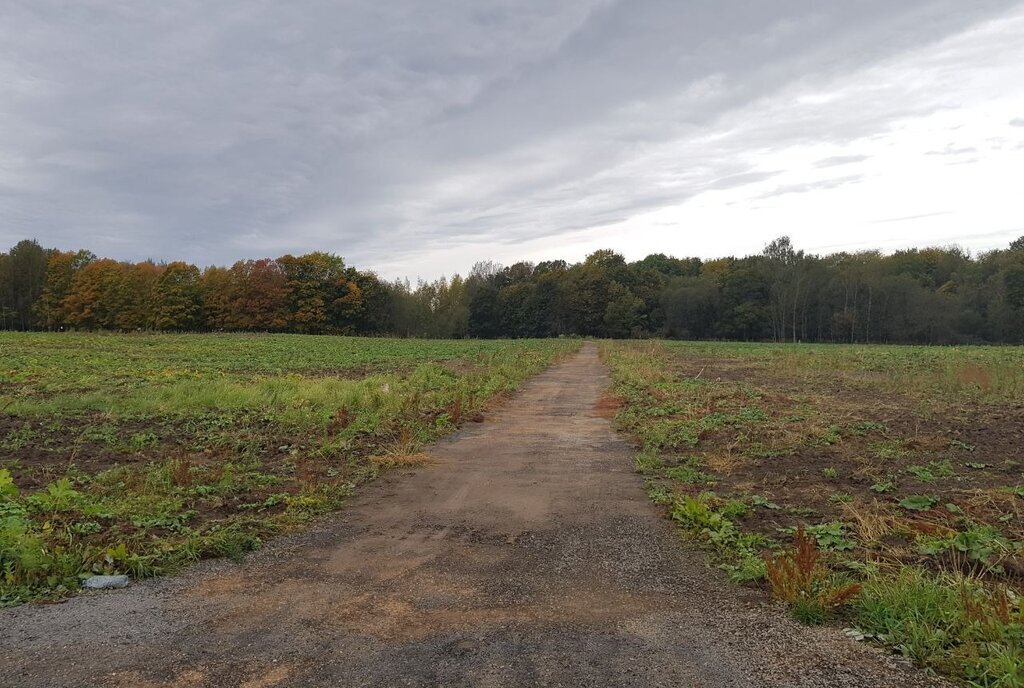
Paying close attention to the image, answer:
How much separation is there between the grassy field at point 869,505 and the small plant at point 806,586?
0.4 inches

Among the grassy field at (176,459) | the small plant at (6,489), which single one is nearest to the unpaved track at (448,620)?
the grassy field at (176,459)

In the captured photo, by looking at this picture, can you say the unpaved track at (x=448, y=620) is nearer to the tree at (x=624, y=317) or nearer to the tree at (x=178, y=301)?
the tree at (x=178, y=301)

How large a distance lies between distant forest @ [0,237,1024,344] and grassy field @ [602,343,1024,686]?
72542 millimetres

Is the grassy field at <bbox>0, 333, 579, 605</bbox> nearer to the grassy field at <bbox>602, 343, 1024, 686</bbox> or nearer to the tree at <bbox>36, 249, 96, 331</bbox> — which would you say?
the grassy field at <bbox>602, 343, 1024, 686</bbox>

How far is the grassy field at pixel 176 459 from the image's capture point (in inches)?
210

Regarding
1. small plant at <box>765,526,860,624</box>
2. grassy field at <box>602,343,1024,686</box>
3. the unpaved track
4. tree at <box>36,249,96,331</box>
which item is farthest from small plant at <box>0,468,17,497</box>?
tree at <box>36,249,96,331</box>

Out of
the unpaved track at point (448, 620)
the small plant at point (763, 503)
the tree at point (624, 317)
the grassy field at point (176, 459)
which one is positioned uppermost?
the tree at point (624, 317)

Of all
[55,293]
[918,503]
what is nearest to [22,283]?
[55,293]

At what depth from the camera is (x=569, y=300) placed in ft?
323

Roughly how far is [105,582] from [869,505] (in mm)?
7324

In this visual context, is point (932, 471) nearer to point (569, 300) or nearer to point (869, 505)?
point (869, 505)

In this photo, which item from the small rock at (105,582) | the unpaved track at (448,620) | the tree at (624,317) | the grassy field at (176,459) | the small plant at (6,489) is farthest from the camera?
the tree at (624,317)

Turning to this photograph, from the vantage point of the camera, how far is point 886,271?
274 feet

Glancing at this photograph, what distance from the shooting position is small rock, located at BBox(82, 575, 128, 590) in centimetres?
471
